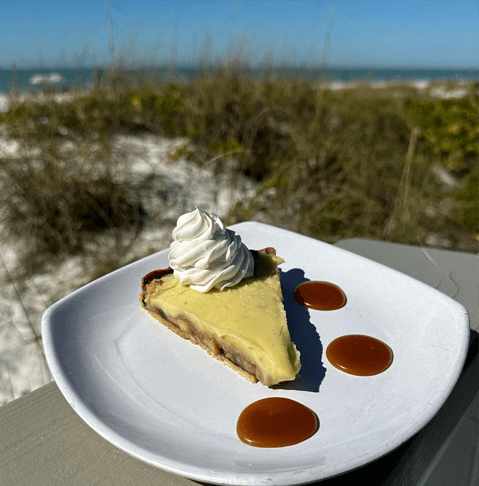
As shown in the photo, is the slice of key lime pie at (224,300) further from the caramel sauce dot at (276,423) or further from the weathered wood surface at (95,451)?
the weathered wood surface at (95,451)

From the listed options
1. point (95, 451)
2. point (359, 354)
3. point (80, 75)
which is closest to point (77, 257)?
point (80, 75)

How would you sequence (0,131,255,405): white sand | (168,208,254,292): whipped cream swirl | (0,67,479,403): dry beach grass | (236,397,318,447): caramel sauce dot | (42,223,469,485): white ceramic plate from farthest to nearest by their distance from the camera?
1. (0,67,479,403): dry beach grass
2. (0,131,255,405): white sand
3. (168,208,254,292): whipped cream swirl
4. (236,397,318,447): caramel sauce dot
5. (42,223,469,485): white ceramic plate

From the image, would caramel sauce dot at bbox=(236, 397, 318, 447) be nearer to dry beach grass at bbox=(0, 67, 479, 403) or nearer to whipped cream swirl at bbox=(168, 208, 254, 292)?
whipped cream swirl at bbox=(168, 208, 254, 292)


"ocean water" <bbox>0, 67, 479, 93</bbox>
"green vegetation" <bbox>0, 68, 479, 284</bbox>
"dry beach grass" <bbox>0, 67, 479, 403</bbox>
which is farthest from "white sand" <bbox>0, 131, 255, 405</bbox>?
"ocean water" <bbox>0, 67, 479, 93</bbox>

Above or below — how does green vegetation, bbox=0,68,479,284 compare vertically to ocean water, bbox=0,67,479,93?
below

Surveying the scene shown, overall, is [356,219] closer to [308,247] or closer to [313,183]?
[313,183]
